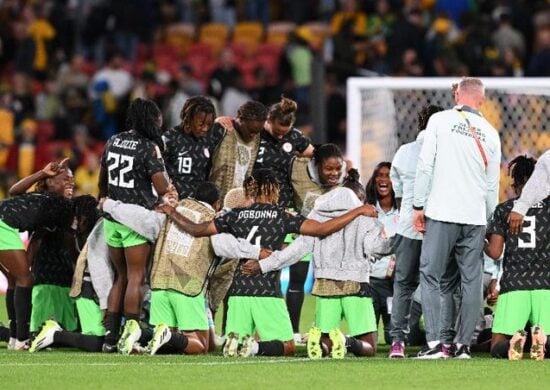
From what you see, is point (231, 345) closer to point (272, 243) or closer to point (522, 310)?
point (272, 243)

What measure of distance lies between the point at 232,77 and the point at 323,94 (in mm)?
4300

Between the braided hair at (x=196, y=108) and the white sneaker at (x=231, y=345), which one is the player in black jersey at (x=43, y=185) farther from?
the white sneaker at (x=231, y=345)

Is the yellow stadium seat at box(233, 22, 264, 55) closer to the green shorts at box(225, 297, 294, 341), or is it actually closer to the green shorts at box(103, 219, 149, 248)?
the green shorts at box(103, 219, 149, 248)

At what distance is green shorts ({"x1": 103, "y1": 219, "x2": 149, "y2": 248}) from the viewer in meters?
12.0

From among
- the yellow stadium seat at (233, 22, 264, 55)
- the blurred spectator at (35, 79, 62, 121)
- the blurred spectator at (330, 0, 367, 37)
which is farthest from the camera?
the yellow stadium seat at (233, 22, 264, 55)

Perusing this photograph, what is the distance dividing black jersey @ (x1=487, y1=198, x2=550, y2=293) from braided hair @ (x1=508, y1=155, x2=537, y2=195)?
28 cm

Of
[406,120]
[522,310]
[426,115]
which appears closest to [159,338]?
[522,310]

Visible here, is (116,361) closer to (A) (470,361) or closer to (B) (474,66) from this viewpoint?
(A) (470,361)

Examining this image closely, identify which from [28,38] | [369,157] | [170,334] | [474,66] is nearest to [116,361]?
[170,334]

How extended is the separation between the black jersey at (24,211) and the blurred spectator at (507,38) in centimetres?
1059

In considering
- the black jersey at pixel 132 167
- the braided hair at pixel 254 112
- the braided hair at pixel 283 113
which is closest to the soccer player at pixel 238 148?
the braided hair at pixel 254 112

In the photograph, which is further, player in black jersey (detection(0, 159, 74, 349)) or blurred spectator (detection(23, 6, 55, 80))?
blurred spectator (detection(23, 6, 55, 80))

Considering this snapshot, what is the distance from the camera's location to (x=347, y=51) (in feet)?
75.5

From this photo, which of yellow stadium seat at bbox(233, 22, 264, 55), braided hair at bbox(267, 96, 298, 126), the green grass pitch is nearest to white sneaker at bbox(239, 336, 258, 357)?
the green grass pitch
